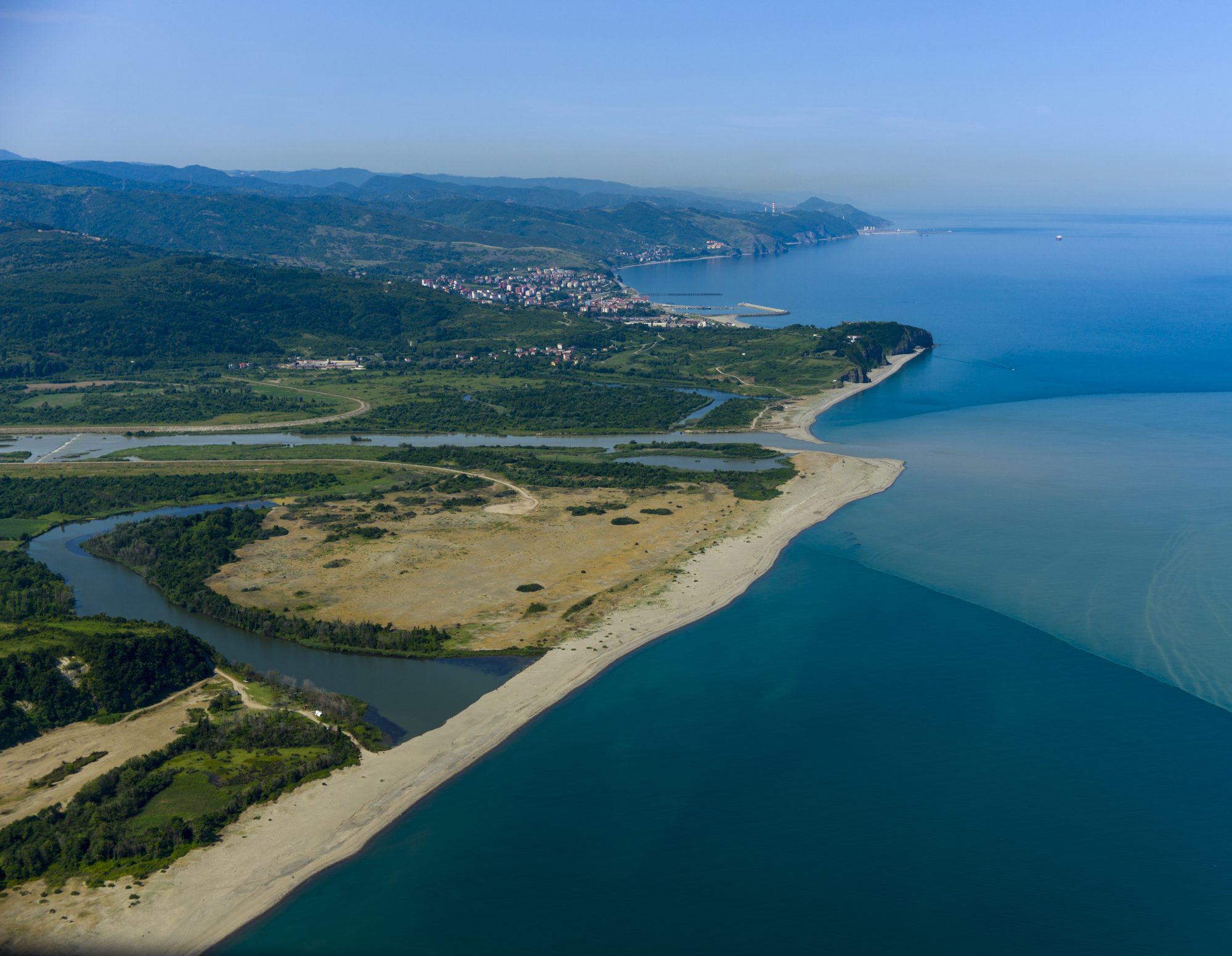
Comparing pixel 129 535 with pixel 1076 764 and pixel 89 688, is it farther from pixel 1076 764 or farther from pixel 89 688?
pixel 1076 764

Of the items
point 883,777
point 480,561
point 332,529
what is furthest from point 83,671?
point 883,777

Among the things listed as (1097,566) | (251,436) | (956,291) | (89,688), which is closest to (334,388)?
(251,436)

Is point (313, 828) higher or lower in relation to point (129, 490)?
lower

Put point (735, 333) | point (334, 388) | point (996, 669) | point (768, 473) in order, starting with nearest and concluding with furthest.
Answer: point (996, 669), point (768, 473), point (334, 388), point (735, 333)

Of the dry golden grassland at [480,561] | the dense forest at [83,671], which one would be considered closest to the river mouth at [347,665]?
the dry golden grassland at [480,561]

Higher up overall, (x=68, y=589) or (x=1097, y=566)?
(x=1097, y=566)

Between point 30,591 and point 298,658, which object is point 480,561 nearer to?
point 298,658

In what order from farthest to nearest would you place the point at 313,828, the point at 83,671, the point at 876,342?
the point at 876,342
the point at 83,671
the point at 313,828
